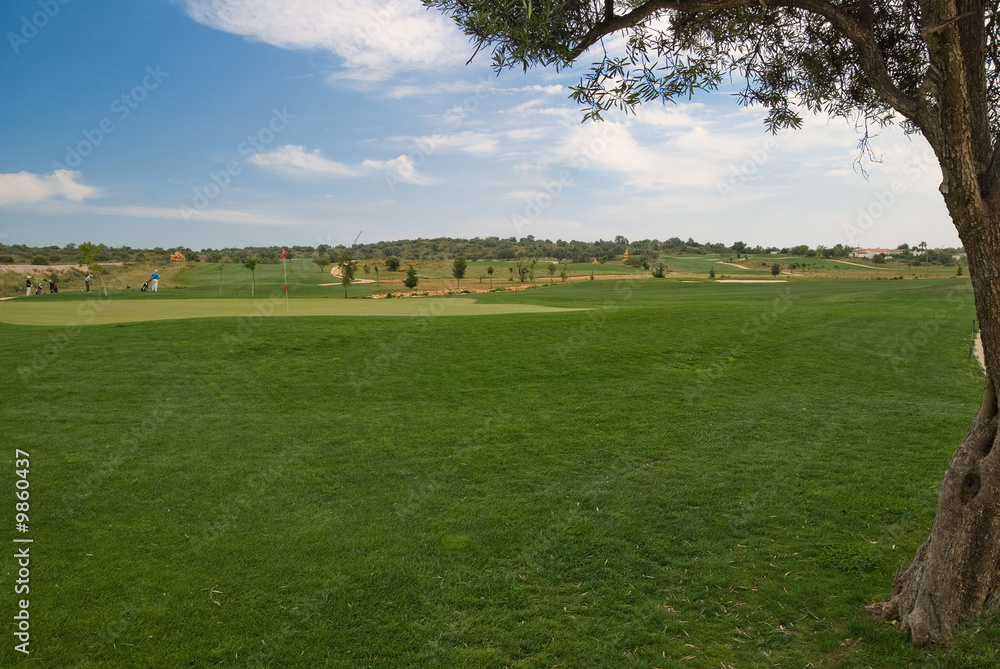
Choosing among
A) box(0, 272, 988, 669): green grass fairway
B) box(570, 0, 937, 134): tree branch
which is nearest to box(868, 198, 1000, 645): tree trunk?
box(0, 272, 988, 669): green grass fairway

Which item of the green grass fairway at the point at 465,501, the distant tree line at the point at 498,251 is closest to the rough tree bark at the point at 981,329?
the green grass fairway at the point at 465,501

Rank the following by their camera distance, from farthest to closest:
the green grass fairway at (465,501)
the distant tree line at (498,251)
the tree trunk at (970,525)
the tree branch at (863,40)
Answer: the distant tree line at (498,251) < the green grass fairway at (465,501) < the tree branch at (863,40) < the tree trunk at (970,525)

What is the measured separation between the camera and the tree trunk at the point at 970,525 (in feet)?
13.4

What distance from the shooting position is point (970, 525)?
169 inches

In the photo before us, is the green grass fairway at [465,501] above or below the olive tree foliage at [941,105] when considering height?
below

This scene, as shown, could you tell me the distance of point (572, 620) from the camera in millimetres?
4754

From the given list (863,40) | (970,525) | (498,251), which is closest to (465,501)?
(970,525)

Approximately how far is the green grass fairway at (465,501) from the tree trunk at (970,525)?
181 millimetres

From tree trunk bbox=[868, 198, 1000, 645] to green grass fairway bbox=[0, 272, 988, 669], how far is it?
0.18 metres

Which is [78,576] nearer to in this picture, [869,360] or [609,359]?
[609,359]

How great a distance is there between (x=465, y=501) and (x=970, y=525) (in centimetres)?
479

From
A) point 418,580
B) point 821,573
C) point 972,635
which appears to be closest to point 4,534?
point 418,580

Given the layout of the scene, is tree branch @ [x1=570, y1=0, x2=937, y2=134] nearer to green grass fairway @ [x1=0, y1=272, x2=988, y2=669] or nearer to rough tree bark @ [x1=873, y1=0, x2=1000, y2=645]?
rough tree bark @ [x1=873, y1=0, x2=1000, y2=645]

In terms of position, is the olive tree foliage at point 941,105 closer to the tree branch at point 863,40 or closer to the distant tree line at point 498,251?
the tree branch at point 863,40
